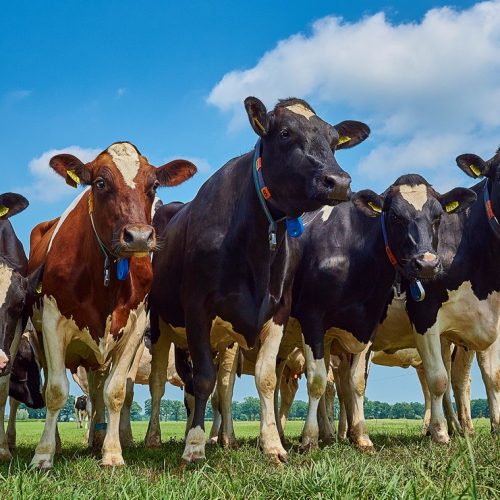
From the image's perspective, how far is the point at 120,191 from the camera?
684cm

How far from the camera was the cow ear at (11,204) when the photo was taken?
26.9ft

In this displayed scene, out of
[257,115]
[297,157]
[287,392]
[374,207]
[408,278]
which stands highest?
[257,115]

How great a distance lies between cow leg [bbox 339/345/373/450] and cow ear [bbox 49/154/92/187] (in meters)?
4.22

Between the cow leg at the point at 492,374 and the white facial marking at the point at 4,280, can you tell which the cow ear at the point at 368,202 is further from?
the white facial marking at the point at 4,280

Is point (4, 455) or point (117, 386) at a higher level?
point (117, 386)

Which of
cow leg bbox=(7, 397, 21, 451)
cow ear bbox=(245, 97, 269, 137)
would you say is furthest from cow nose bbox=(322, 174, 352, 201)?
cow leg bbox=(7, 397, 21, 451)

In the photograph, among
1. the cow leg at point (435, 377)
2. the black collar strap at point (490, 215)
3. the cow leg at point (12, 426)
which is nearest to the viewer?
the cow leg at point (435, 377)

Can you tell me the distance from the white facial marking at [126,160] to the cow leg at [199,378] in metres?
1.48

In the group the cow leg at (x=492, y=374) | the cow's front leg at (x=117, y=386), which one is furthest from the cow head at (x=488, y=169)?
the cow's front leg at (x=117, y=386)

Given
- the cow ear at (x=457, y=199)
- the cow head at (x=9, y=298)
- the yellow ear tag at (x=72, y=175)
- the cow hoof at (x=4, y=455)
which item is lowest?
the cow hoof at (x=4, y=455)

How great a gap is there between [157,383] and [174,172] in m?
3.47

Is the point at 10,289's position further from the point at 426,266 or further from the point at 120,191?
the point at 426,266

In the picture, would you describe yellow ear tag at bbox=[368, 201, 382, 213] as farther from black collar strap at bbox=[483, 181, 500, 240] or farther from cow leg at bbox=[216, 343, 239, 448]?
cow leg at bbox=[216, 343, 239, 448]

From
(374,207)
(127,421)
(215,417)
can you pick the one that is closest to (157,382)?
(127,421)
